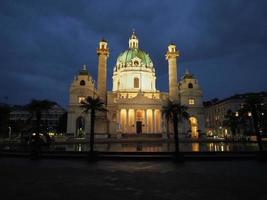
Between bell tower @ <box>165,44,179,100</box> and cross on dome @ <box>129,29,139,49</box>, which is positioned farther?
cross on dome @ <box>129,29,139,49</box>

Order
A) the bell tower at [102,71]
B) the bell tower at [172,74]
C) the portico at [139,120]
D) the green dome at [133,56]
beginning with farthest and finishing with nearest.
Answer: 1. the green dome at [133,56]
2. the bell tower at [172,74]
3. the portico at [139,120]
4. the bell tower at [102,71]

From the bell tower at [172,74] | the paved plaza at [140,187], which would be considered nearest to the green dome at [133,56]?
the bell tower at [172,74]

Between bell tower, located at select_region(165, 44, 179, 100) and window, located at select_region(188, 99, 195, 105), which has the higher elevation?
bell tower, located at select_region(165, 44, 179, 100)

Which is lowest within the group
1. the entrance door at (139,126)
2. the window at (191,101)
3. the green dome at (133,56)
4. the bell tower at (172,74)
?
the entrance door at (139,126)

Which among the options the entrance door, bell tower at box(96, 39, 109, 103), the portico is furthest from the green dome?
the entrance door

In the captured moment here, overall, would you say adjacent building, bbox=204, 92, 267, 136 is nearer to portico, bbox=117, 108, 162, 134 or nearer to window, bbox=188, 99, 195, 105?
window, bbox=188, 99, 195, 105

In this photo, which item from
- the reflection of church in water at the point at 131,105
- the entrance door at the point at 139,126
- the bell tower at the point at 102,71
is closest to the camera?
the bell tower at the point at 102,71

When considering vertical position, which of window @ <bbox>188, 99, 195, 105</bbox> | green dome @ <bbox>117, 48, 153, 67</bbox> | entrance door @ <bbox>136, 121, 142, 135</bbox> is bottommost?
entrance door @ <bbox>136, 121, 142, 135</bbox>

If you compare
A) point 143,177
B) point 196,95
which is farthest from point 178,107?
point 196,95

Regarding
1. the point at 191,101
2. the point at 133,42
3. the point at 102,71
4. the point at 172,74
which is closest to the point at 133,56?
the point at 133,42

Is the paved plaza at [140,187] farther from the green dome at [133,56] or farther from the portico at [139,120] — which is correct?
the green dome at [133,56]

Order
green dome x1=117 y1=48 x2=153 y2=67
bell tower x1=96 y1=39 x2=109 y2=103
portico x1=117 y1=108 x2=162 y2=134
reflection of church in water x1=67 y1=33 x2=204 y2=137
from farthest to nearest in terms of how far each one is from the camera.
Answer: green dome x1=117 y1=48 x2=153 y2=67, portico x1=117 y1=108 x2=162 y2=134, reflection of church in water x1=67 y1=33 x2=204 y2=137, bell tower x1=96 y1=39 x2=109 y2=103

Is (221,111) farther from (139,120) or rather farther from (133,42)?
(133,42)

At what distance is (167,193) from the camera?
29.0 feet
